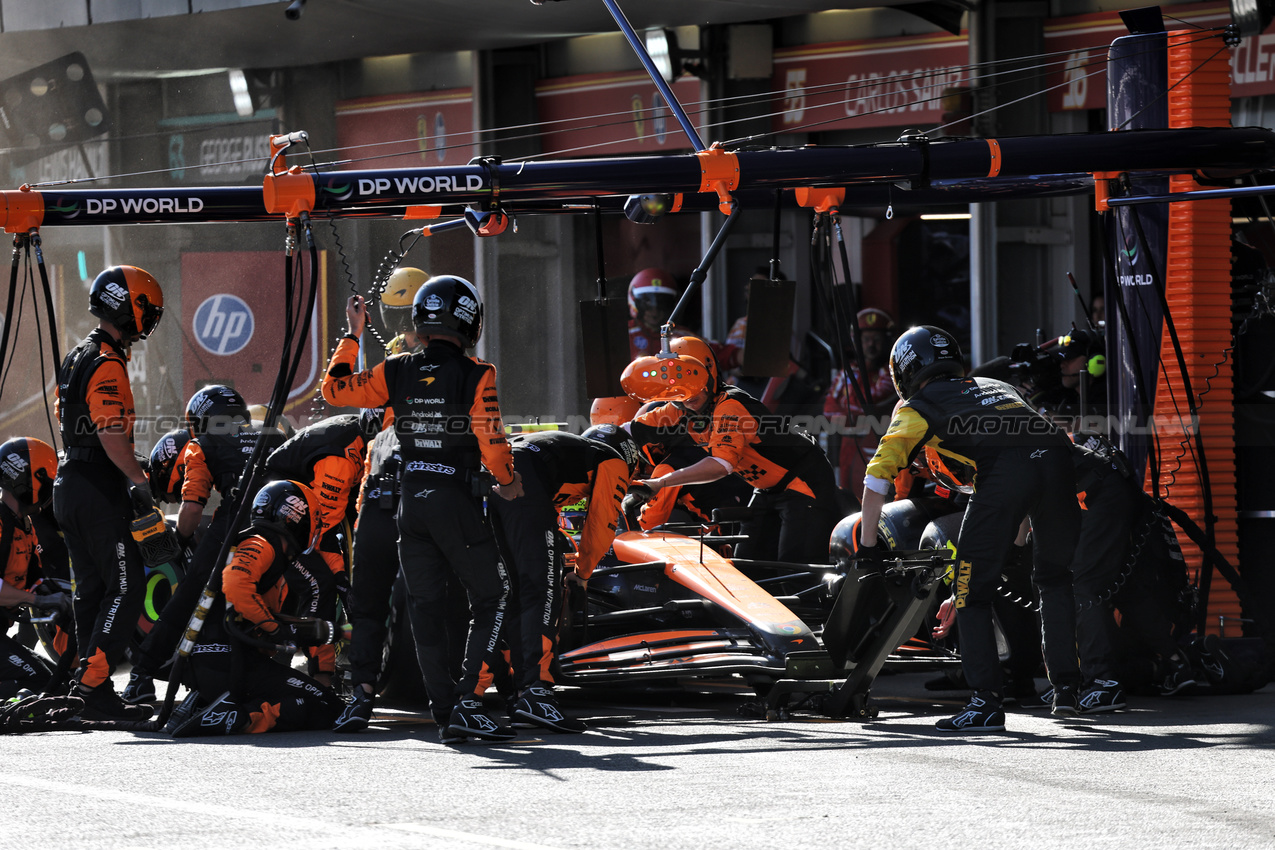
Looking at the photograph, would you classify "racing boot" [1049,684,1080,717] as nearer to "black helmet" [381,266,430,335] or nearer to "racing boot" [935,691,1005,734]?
"racing boot" [935,691,1005,734]

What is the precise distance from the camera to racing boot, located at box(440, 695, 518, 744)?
22.1 feet

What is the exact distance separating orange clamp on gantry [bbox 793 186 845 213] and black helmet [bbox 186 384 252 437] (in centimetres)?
320

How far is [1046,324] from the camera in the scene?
45.5ft

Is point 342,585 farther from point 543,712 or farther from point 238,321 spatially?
point 238,321

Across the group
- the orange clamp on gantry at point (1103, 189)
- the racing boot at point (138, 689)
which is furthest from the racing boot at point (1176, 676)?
the racing boot at point (138, 689)

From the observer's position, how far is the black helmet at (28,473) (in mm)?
8281

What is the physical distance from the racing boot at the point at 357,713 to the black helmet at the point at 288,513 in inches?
30.5

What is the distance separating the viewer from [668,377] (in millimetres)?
9203

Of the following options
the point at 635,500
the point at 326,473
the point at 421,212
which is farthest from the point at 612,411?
the point at 326,473

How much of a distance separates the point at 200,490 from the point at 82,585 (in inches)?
35.1

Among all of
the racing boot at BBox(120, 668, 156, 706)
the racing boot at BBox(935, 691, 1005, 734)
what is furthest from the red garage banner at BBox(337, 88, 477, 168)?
the racing boot at BBox(935, 691, 1005, 734)

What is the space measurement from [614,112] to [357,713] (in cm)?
902

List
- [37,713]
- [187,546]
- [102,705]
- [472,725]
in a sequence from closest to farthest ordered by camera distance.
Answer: [472,725] → [37,713] → [102,705] → [187,546]

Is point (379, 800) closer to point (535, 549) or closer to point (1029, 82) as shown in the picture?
point (535, 549)
